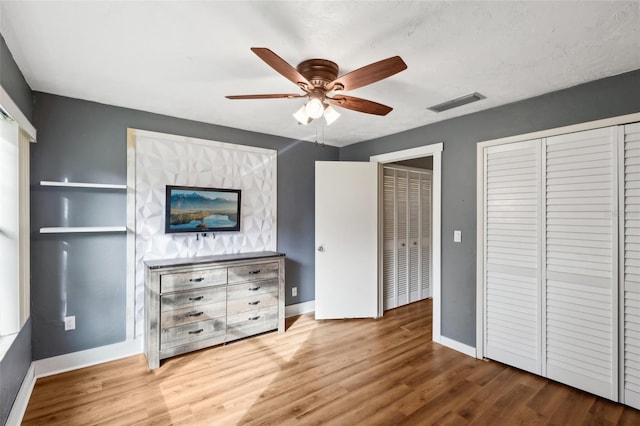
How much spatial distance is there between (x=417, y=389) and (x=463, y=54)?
245 cm

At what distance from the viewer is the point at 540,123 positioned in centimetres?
258

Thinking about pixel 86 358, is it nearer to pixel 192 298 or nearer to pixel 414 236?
pixel 192 298

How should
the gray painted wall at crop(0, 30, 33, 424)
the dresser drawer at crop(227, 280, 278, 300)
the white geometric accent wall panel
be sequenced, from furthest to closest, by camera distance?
the dresser drawer at crop(227, 280, 278, 300) < the white geometric accent wall panel < the gray painted wall at crop(0, 30, 33, 424)

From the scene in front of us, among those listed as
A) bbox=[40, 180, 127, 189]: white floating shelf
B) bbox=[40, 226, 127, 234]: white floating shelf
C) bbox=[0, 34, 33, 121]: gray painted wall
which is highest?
bbox=[0, 34, 33, 121]: gray painted wall

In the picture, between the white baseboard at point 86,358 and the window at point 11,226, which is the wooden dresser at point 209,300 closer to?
the white baseboard at point 86,358

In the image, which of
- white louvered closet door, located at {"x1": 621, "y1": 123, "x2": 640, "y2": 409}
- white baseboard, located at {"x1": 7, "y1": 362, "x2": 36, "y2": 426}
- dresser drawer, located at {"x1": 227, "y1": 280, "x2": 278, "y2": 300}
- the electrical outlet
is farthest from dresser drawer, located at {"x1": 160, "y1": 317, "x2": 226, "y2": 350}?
white louvered closet door, located at {"x1": 621, "y1": 123, "x2": 640, "y2": 409}

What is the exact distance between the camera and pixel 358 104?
2111mm

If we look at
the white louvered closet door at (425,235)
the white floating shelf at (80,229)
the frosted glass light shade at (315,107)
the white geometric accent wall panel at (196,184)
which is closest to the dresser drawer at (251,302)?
the white geometric accent wall panel at (196,184)

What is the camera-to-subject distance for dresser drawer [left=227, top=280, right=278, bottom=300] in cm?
310

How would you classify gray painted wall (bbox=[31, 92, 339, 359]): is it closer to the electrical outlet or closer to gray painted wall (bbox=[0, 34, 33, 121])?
the electrical outlet

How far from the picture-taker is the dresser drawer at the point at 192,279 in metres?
2.73

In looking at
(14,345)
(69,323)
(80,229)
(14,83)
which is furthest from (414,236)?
(14,83)

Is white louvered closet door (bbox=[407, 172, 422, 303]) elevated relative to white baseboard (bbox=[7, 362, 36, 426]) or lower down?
elevated

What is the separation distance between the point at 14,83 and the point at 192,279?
1913mm
